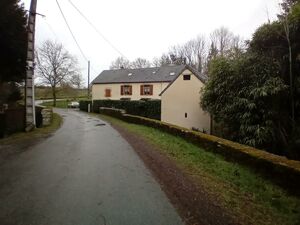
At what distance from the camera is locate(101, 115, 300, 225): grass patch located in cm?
485

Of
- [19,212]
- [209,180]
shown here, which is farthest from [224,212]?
[19,212]

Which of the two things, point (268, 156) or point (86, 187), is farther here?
point (268, 156)

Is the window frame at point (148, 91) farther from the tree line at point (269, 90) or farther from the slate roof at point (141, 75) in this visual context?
the tree line at point (269, 90)

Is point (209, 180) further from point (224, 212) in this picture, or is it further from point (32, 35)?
Result: point (32, 35)

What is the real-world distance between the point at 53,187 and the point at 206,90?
13140 mm

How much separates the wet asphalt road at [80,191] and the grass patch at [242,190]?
3.80ft

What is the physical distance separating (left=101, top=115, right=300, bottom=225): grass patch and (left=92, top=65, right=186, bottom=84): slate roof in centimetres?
3146

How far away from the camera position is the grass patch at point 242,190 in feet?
15.9

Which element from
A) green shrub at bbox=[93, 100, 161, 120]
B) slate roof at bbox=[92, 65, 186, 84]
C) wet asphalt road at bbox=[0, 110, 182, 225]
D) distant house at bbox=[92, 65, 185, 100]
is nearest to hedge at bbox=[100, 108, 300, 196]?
wet asphalt road at bbox=[0, 110, 182, 225]

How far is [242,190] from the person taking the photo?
20.1 feet

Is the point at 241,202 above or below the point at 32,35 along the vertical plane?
below

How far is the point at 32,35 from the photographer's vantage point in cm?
1385

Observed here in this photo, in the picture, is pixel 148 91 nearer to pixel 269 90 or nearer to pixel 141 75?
pixel 141 75

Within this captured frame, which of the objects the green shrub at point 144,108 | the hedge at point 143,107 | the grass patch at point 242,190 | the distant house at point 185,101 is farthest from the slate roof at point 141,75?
the grass patch at point 242,190
